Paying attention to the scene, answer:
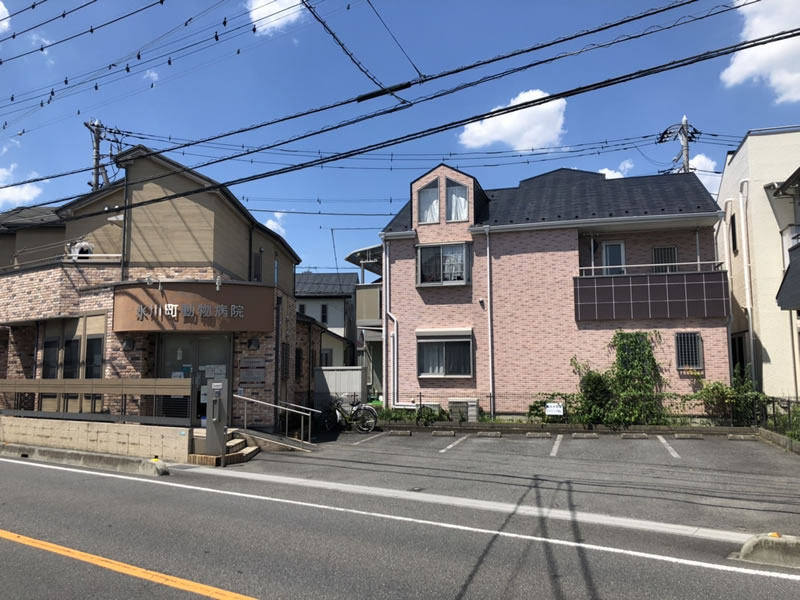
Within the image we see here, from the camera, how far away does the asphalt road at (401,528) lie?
5320mm

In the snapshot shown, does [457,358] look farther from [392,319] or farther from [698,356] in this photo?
[698,356]

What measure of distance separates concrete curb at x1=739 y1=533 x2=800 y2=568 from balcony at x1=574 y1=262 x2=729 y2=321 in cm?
1390

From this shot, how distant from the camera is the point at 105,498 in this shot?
29.4ft

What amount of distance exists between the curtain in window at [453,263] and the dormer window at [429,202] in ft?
4.42

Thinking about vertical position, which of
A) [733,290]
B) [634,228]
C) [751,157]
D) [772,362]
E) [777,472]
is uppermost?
[751,157]

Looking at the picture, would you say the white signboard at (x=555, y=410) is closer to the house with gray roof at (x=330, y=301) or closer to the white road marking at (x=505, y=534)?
the white road marking at (x=505, y=534)

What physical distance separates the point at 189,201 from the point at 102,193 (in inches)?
115

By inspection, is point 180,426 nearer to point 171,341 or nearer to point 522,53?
point 171,341

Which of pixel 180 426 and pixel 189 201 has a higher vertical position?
Answer: pixel 189 201

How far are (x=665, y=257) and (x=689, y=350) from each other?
368cm

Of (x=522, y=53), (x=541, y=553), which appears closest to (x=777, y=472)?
(x=541, y=553)

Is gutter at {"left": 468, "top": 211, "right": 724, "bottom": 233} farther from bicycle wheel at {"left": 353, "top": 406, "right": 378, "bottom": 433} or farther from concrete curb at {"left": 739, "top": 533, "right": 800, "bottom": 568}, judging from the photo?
concrete curb at {"left": 739, "top": 533, "right": 800, "bottom": 568}

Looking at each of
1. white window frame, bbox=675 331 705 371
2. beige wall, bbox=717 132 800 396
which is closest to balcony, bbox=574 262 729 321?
white window frame, bbox=675 331 705 371

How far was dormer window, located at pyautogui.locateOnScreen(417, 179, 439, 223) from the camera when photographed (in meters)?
22.2
